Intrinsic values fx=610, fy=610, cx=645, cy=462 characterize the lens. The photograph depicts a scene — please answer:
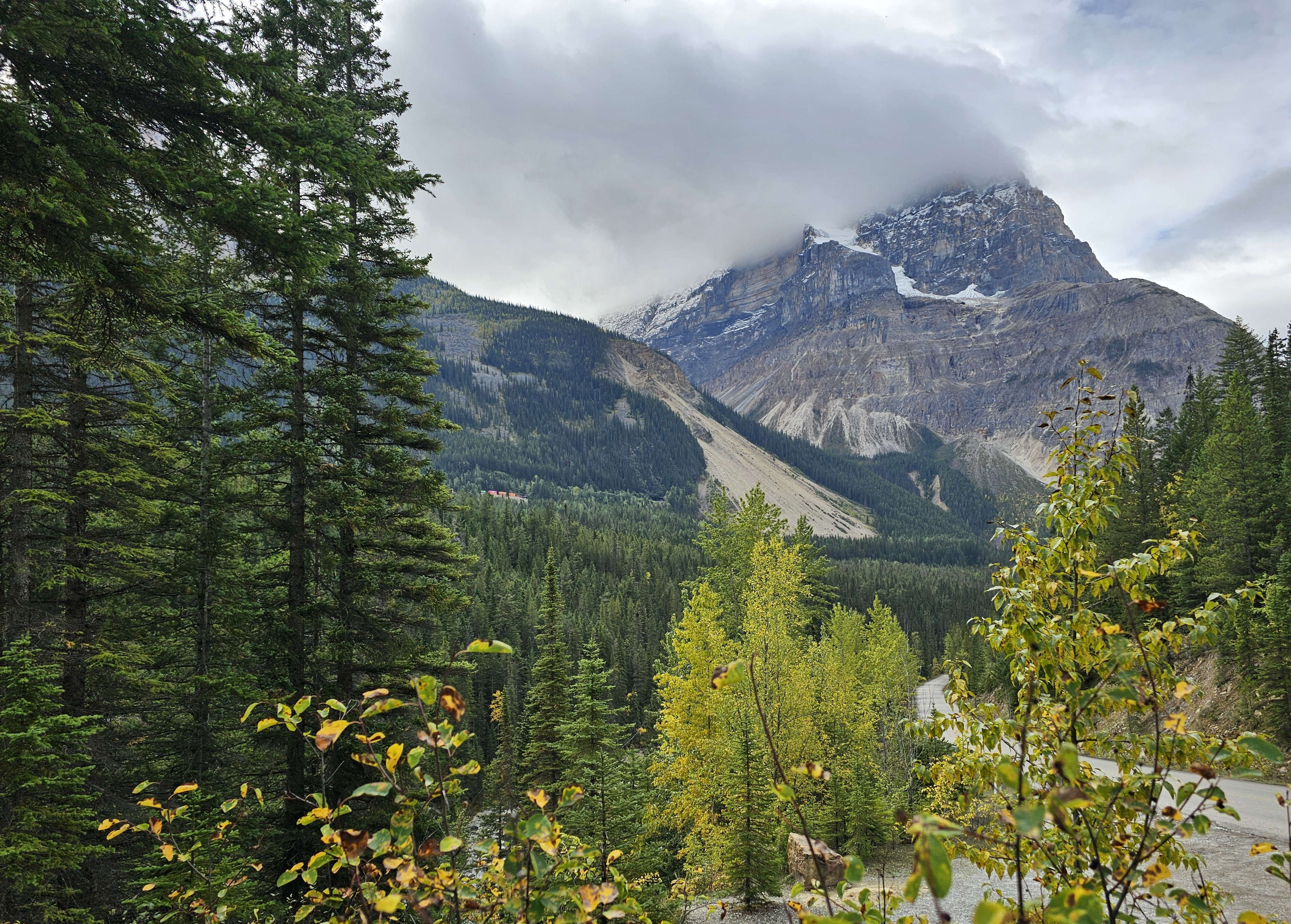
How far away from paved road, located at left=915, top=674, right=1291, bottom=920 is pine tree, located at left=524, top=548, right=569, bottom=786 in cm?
998

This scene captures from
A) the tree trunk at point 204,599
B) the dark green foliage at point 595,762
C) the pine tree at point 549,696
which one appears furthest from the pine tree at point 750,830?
the tree trunk at point 204,599

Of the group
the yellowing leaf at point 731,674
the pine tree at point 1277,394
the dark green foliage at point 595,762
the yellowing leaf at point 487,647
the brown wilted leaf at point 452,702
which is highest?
the pine tree at point 1277,394

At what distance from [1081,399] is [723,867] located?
13271mm

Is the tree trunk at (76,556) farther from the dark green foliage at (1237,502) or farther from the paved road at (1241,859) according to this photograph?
the dark green foliage at (1237,502)

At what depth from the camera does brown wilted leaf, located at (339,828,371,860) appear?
191cm

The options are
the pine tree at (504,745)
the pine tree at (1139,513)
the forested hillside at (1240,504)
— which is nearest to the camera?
the forested hillside at (1240,504)

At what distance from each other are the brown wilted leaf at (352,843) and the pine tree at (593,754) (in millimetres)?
11178

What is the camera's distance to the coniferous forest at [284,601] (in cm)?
322

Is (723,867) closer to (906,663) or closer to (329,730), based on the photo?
(329,730)

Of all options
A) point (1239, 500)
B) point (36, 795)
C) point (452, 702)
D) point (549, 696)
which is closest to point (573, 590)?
point (549, 696)

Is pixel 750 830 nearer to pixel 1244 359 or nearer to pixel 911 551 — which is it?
pixel 1244 359

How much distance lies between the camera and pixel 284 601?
33.2 ft

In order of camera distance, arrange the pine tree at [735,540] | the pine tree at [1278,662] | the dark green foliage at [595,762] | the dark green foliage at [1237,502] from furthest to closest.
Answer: the pine tree at [735,540]
the dark green foliage at [1237,502]
the pine tree at [1278,662]
the dark green foliage at [595,762]

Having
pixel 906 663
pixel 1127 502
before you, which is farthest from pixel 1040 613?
pixel 1127 502
